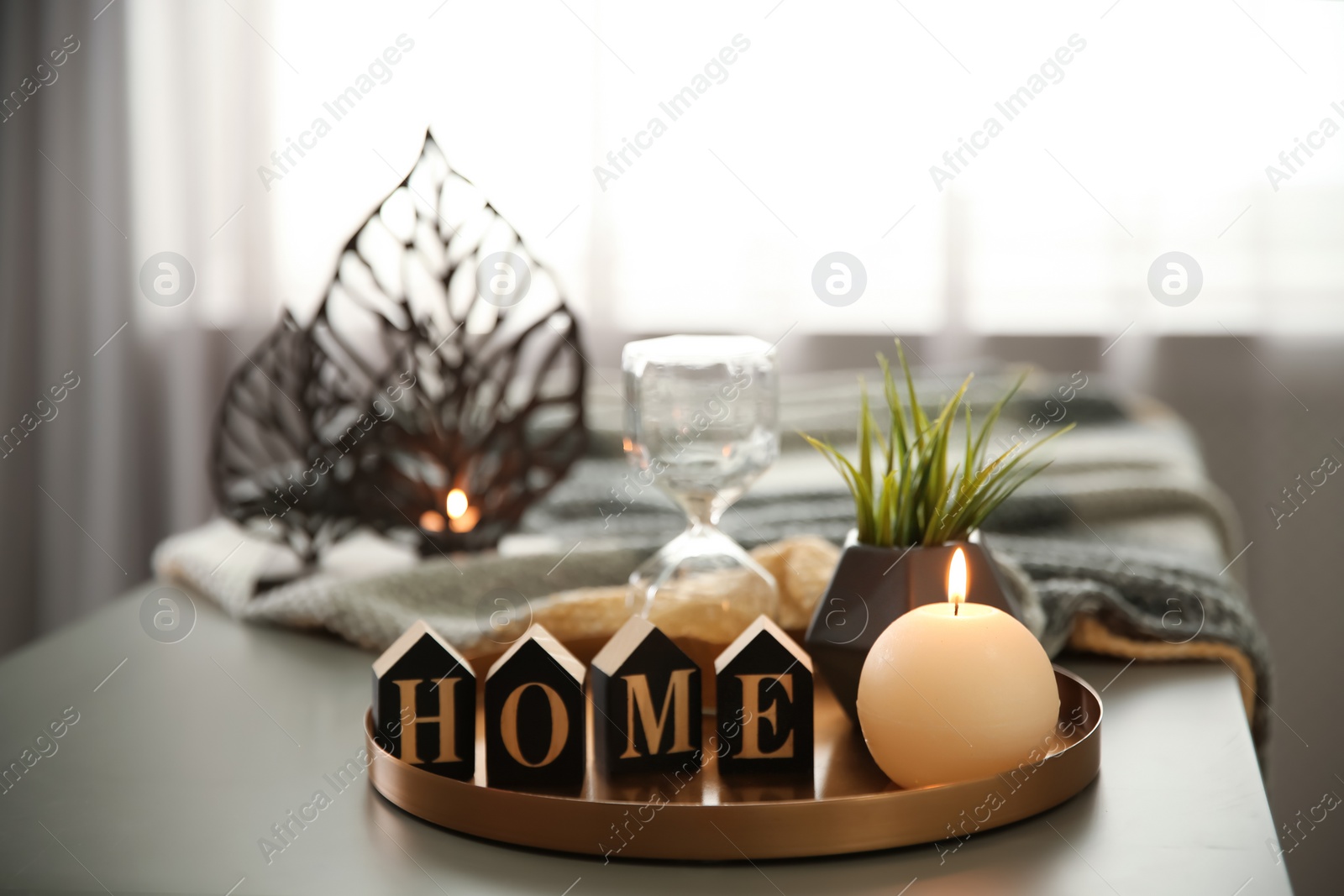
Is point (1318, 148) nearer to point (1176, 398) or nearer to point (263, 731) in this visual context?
point (1176, 398)

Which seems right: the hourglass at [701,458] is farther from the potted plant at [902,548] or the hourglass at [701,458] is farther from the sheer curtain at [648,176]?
the sheer curtain at [648,176]

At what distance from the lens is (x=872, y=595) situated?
2.14ft

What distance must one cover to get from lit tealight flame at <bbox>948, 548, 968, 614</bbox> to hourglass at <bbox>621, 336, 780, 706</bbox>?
151 millimetres

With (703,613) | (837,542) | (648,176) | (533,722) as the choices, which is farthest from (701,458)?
(648,176)

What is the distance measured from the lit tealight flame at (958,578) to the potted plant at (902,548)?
3cm

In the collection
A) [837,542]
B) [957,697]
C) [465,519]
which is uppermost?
[465,519]

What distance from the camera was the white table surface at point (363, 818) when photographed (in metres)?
0.53

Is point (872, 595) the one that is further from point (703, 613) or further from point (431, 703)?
point (431, 703)

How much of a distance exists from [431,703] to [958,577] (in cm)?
27

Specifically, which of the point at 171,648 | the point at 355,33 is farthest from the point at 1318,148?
the point at 171,648

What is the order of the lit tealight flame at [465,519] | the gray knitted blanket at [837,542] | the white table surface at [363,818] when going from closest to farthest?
the white table surface at [363,818] → the gray knitted blanket at [837,542] → the lit tealight flame at [465,519]

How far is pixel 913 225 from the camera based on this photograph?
2.44m

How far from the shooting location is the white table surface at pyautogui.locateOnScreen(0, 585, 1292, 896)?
0.53 m

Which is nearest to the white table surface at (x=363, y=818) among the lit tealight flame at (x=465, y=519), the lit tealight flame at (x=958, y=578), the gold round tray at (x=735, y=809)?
the gold round tray at (x=735, y=809)
